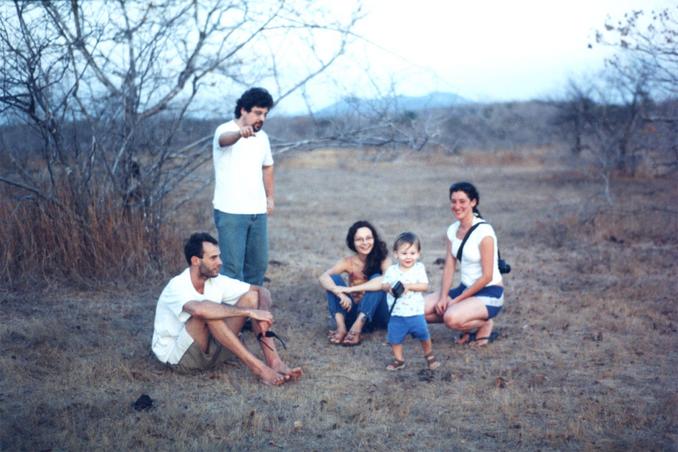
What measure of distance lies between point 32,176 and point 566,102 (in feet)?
55.5

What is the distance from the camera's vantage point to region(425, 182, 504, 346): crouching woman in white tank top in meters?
5.33

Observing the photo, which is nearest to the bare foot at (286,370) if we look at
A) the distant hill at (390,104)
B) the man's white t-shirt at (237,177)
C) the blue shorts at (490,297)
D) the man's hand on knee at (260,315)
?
the man's hand on knee at (260,315)

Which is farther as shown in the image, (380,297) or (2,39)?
(2,39)

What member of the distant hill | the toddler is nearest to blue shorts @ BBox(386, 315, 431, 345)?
the toddler

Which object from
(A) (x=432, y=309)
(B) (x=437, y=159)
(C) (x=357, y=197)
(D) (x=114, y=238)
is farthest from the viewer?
(B) (x=437, y=159)

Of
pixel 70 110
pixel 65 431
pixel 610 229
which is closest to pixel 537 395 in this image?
pixel 65 431

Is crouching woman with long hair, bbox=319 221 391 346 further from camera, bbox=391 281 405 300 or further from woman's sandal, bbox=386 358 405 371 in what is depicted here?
camera, bbox=391 281 405 300

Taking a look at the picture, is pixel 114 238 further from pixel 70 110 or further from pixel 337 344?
pixel 337 344

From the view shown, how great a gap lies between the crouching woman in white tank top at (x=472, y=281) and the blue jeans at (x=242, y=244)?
131 cm

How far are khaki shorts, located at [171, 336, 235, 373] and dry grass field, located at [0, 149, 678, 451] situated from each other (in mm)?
70

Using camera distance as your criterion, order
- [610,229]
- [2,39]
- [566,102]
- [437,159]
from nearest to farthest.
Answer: [2,39]
[610,229]
[566,102]
[437,159]

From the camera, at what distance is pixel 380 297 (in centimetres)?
562

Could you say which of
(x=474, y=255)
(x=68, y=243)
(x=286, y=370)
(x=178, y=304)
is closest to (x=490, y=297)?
(x=474, y=255)

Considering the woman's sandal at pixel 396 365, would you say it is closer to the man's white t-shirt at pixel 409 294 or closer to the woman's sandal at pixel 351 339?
the man's white t-shirt at pixel 409 294
